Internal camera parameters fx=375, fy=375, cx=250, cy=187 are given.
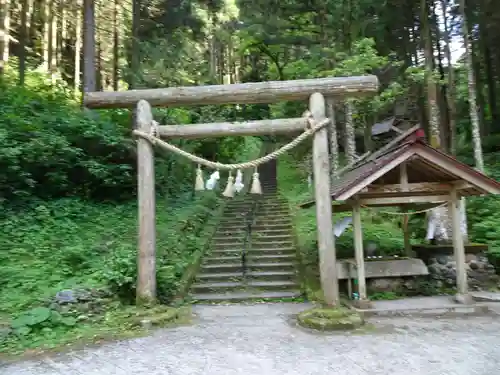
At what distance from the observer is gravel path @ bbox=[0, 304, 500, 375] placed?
173 inches

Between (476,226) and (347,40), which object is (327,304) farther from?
(347,40)

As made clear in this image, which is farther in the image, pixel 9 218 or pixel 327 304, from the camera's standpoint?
pixel 9 218

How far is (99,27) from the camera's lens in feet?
55.2

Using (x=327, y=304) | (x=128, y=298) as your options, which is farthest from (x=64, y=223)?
(x=327, y=304)

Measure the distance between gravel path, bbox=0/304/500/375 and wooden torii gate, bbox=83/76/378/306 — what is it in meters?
1.09

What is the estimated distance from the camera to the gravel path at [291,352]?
4.40 m

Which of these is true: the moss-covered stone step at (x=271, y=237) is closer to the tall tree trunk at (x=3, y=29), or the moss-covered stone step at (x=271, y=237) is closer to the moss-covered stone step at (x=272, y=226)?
the moss-covered stone step at (x=272, y=226)

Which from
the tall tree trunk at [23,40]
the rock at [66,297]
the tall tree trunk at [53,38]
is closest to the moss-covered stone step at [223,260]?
the rock at [66,297]

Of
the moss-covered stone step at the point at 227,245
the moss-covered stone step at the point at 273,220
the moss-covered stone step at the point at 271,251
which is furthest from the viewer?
the moss-covered stone step at the point at 273,220

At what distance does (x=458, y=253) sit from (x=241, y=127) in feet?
16.1

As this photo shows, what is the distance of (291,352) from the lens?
16.4 ft

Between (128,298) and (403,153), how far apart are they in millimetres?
5702

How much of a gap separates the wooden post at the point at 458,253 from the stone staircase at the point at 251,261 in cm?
317

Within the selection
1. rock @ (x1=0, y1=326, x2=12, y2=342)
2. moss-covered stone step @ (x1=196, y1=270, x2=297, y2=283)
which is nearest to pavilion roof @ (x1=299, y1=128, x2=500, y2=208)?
moss-covered stone step @ (x1=196, y1=270, x2=297, y2=283)
